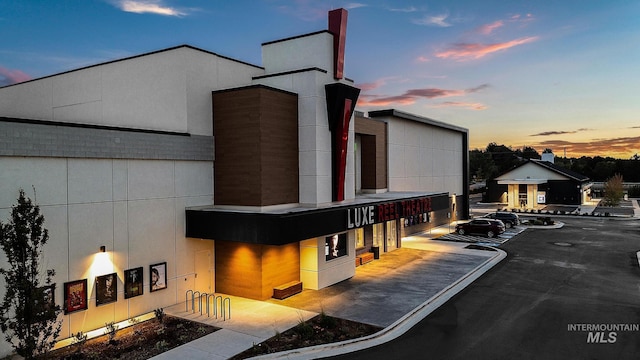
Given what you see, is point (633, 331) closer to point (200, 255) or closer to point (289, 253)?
point (289, 253)

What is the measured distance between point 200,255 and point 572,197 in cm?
6609

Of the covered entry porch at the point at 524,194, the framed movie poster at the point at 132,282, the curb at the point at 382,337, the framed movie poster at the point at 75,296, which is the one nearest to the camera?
the curb at the point at 382,337

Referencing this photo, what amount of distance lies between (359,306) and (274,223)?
5514mm

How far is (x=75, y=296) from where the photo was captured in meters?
15.2

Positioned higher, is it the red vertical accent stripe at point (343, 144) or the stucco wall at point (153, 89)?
the stucco wall at point (153, 89)

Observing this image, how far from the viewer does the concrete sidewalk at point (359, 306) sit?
1408cm

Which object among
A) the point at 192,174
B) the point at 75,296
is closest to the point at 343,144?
the point at 192,174

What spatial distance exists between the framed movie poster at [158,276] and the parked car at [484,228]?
95.1 ft

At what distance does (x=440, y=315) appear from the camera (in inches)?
676

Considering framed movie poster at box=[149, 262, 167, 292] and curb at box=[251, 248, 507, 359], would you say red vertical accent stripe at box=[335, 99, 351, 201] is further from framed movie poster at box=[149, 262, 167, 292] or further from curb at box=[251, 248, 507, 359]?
framed movie poster at box=[149, 262, 167, 292]

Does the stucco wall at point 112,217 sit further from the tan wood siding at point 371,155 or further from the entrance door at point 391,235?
the entrance door at point 391,235

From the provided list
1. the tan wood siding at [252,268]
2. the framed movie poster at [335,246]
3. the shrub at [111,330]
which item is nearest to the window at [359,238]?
the framed movie poster at [335,246]

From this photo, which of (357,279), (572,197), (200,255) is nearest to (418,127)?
(357,279)

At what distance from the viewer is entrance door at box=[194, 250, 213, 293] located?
64.6 ft
